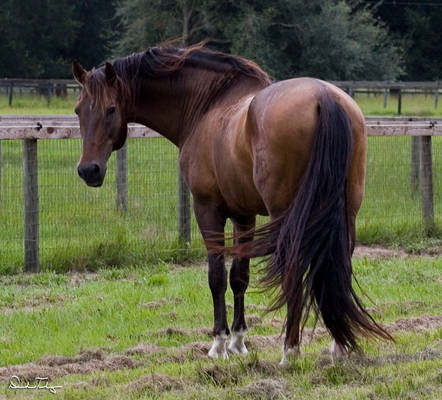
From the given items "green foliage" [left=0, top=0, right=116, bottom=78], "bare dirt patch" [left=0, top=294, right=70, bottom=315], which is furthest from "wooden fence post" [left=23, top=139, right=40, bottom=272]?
"green foliage" [left=0, top=0, right=116, bottom=78]

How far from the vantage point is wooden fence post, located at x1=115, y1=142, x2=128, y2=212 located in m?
10.6

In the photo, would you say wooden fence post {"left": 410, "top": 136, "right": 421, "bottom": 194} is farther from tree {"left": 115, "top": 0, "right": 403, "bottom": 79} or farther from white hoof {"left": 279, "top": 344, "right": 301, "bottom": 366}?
tree {"left": 115, "top": 0, "right": 403, "bottom": 79}

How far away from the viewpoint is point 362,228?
10953mm

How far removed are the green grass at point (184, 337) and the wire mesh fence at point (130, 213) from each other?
0.39m

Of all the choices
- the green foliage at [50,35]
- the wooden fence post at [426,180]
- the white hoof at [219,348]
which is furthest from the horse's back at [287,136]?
the green foliage at [50,35]

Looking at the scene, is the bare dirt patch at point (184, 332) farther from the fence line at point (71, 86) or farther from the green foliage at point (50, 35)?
the green foliage at point (50, 35)

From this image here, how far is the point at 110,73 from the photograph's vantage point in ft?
20.5

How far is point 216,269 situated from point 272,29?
35146mm

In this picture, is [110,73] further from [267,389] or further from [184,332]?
[267,389]

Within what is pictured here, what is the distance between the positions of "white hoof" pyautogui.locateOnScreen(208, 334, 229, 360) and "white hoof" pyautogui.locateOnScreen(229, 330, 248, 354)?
0.12 meters

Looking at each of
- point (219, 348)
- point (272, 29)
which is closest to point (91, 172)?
point (219, 348)

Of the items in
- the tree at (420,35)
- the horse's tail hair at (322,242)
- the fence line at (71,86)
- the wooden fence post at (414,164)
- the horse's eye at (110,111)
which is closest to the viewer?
the horse's tail hair at (322,242)

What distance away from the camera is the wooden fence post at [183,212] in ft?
33.0

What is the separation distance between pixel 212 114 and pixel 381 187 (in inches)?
247
